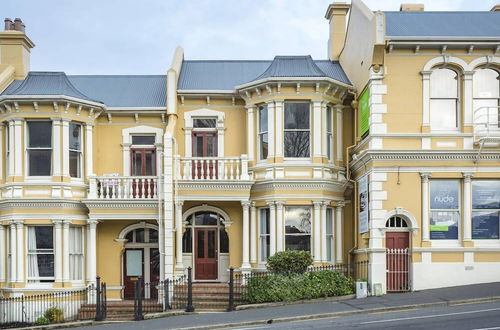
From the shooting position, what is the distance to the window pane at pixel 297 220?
2391 cm

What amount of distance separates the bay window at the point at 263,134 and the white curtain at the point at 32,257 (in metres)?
8.58

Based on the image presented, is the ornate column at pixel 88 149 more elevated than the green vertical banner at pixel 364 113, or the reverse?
the green vertical banner at pixel 364 113

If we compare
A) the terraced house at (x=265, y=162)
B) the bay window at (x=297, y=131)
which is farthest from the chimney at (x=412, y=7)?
the bay window at (x=297, y=131)

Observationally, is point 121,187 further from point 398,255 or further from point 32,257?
point 398,255

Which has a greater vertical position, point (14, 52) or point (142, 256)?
point (14, 52)

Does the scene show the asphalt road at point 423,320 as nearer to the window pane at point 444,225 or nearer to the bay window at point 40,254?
the window pane at point 444,225

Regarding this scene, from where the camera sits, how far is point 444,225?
2156 cm

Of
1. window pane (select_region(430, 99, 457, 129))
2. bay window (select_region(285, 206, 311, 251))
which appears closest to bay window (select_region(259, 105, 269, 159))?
bay window (select_region(285, 206, 311, 251))

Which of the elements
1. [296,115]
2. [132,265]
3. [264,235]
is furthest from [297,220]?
[132,265]

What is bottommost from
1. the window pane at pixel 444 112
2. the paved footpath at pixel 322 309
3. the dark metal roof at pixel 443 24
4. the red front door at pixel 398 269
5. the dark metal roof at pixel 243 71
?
the paved footpath at pixel 322 309

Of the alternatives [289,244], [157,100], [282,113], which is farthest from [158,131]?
[289,244]

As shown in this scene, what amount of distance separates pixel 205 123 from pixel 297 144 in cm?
390

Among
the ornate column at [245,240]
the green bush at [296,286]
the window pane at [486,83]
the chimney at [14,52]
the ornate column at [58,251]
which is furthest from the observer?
the chimney at [14,52]

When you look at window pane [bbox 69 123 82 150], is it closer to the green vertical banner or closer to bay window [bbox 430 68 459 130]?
the green vertical banner
